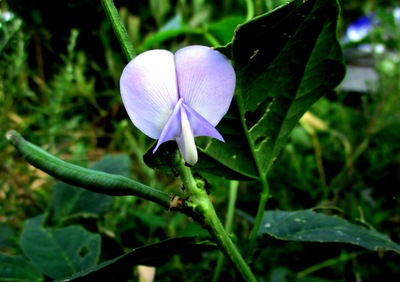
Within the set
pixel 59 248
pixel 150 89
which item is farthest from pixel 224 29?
pixel 150 89

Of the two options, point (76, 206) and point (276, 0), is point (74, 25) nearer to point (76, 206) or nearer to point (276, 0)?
point (276, 0)

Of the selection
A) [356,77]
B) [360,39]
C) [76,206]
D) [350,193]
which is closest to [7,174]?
[76,206]

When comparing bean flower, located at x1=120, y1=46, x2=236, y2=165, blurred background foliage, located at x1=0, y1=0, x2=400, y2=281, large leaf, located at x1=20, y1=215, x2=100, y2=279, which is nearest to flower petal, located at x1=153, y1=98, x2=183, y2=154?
bean flower, located at x1=120, y1=46, x2=236, y2=165

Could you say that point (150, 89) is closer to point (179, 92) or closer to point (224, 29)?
point (179, 92)

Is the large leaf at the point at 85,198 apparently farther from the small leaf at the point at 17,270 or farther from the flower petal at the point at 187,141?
the flower petal at the point at 187,141

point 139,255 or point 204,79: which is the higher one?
point 204,79

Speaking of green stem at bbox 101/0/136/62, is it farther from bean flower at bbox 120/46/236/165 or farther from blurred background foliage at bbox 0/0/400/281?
blurred background foliage at bbox 0/0/400/281
